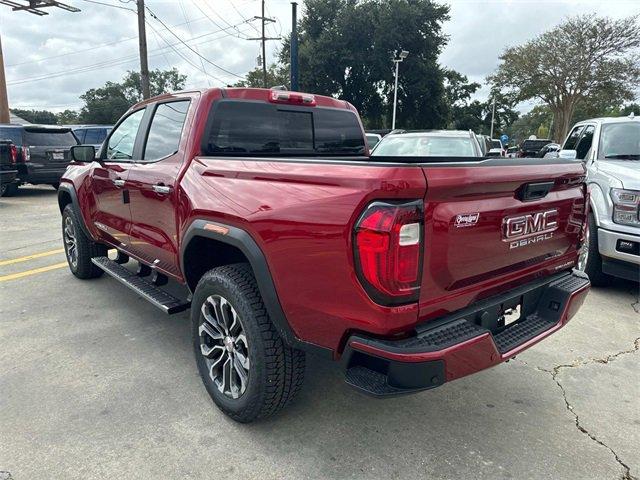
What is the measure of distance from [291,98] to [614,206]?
133 inches

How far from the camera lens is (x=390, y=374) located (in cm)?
195

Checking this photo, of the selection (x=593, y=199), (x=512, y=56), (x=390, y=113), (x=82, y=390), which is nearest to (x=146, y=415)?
(x=82, y=390)

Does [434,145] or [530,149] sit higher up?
[434,145]

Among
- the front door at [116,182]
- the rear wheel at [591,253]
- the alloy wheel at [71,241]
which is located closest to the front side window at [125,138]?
the front door at [116,182]

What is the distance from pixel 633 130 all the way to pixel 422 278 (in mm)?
5250

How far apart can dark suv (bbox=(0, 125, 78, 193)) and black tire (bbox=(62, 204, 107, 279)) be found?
310 inches

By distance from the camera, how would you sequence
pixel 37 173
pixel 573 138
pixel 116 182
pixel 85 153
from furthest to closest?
pixel 37 173
pixel 573 138
pixel 85 153
pixel 116 182

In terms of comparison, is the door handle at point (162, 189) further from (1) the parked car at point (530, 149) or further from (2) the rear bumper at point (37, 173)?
(2) the rear bumper at point (37, 173)

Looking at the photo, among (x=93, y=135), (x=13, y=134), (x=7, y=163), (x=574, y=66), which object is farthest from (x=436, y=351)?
(x=574, y=66)

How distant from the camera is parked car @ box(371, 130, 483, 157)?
7.27 m

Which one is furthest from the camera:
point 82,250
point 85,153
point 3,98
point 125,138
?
point 3,98

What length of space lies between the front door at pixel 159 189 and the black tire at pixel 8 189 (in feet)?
32.8

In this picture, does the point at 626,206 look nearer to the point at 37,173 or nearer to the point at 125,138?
the point at 125,138

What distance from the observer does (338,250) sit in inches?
77.6
